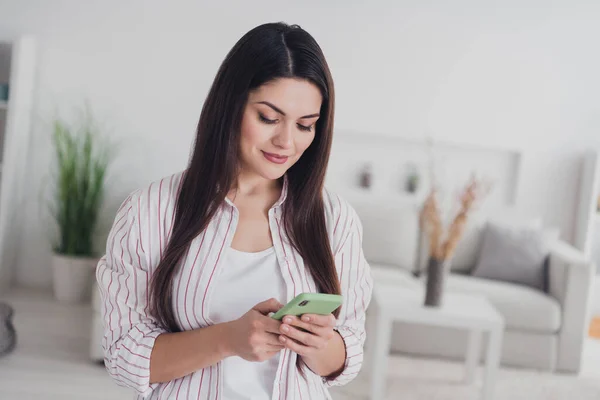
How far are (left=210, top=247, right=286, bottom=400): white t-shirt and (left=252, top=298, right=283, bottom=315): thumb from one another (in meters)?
0.09

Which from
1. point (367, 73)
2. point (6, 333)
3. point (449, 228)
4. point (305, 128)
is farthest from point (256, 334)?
point (367, 73)

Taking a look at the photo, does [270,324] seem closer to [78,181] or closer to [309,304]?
A: [309,304]

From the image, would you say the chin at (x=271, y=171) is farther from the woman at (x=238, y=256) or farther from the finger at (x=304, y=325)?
the finger at (x=304, y=325)

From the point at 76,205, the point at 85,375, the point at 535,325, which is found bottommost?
the point at 85,375

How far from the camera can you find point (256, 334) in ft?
3.97

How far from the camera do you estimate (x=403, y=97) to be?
5039 mm

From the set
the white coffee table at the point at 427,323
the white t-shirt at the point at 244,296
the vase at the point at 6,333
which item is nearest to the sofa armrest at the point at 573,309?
the white coffee table at the point at 427,323

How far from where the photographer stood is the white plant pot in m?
4.62

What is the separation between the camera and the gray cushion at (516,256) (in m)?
4.48

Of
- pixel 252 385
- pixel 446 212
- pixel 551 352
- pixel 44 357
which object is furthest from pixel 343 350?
pixel 446 212

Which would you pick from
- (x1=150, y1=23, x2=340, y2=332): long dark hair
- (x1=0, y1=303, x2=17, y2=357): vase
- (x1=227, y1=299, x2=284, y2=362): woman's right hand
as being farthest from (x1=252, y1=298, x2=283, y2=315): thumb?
(x1=0, y1=303, x2=17, y2=357): vase

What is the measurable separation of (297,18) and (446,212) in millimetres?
1546

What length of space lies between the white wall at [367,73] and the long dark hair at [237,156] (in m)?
3.61

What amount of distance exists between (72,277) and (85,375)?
4.16 ft
